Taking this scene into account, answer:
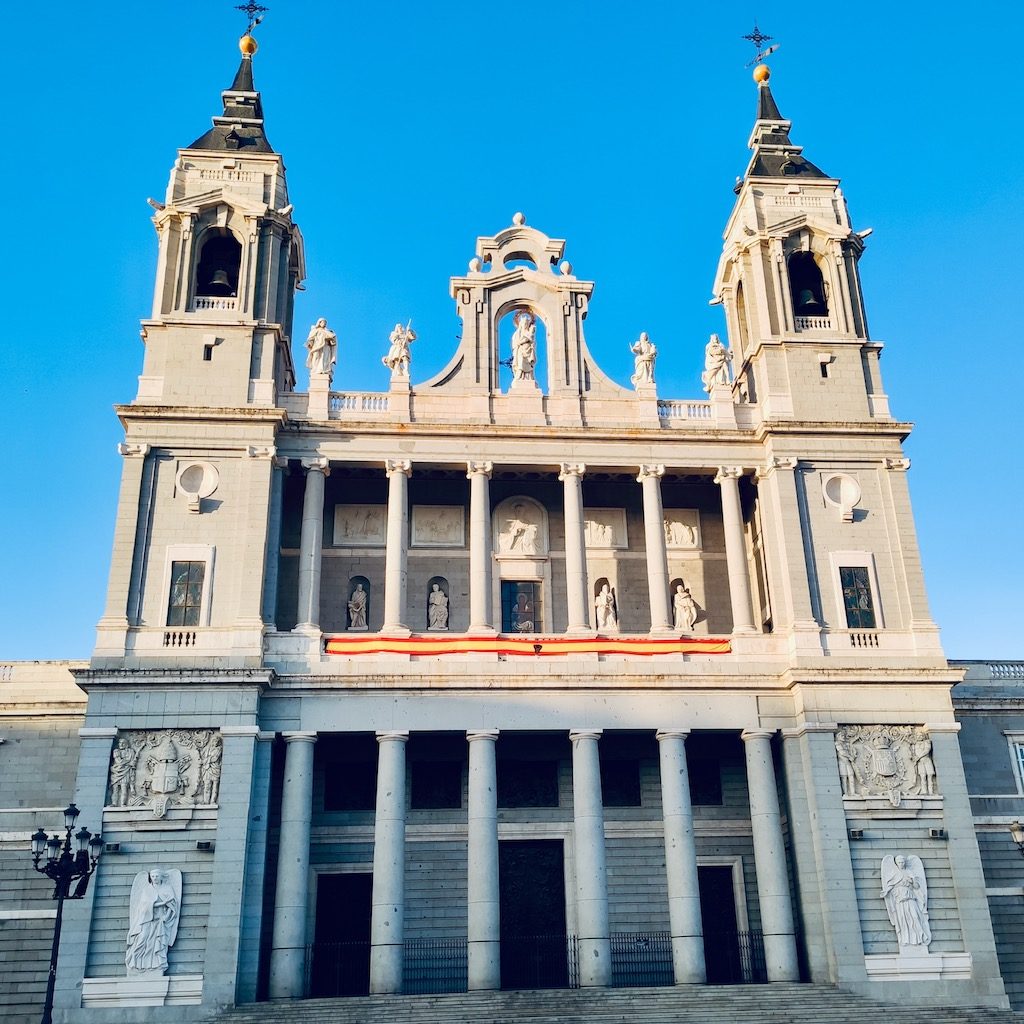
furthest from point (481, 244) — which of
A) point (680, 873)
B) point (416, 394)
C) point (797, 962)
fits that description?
point (797, 962)

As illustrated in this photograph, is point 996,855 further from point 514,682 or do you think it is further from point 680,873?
point 514,682

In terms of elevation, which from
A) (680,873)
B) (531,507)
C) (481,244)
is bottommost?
(680,873)

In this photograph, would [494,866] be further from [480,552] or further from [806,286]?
[806,286]

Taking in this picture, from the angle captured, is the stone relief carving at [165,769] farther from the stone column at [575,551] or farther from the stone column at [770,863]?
the stone column at [770,863]

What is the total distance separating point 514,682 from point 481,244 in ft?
48.2

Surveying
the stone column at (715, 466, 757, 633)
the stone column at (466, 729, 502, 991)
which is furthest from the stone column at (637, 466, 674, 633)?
the stone column at (466, 729, 502, 991)

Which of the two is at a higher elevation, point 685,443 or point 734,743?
point 685,443

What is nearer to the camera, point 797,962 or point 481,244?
point 797,962

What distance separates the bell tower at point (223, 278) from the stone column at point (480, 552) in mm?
6512

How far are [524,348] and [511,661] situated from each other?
10.3m

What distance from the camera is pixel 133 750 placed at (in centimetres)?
2864

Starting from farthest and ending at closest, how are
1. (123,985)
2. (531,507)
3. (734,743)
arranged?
1. (531,507)
2. (734,743)
3. (123,985)

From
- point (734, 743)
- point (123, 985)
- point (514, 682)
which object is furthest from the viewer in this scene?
point (734, 743)

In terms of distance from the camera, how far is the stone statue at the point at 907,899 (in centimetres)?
2852
